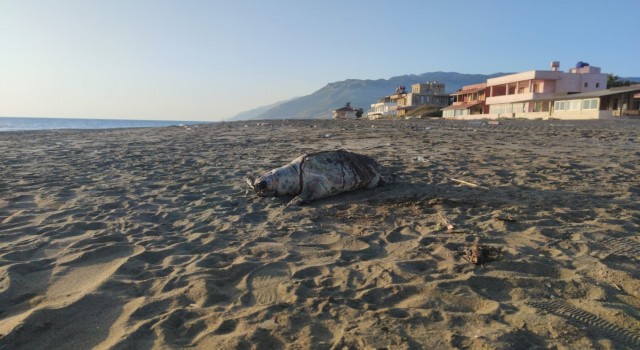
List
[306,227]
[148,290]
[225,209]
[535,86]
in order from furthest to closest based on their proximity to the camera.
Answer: [535,86] → [225,209] → [306,227] → [148,290]

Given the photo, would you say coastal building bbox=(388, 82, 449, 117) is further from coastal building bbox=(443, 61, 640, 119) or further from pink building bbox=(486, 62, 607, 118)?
pink building bbox=(486, 62, 607, 118)

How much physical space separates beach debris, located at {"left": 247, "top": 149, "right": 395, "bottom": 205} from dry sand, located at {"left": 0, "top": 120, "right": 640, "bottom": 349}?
18 centimetres

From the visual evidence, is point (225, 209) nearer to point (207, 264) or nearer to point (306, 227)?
point (306, 227)

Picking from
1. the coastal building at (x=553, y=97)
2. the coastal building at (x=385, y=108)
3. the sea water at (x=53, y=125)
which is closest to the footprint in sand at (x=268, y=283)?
the coastal building at (x=553, y=97)

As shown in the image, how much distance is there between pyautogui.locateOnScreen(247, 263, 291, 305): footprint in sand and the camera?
3043mm

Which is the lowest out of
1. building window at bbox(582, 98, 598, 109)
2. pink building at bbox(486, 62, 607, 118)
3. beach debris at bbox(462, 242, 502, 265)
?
beach debris at bbox(462, 242, 502, 265)

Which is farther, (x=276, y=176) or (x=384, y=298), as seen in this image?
(x=276, y=176)

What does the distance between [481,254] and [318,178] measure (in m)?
2.99

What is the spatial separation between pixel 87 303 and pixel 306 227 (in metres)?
2.41

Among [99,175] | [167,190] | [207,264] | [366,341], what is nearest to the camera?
[366,341]

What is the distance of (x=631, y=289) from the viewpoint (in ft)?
9.74

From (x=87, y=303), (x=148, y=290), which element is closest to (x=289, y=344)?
(x=148, y=290)

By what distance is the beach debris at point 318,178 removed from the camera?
6098 millimetres

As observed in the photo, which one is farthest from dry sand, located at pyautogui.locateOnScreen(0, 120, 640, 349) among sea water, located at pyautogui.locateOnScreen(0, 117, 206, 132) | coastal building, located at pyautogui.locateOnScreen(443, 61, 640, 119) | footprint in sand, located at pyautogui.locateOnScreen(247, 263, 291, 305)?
sea water, located at pyautogui.locateOnScreen(0, 117, 206, 132)
